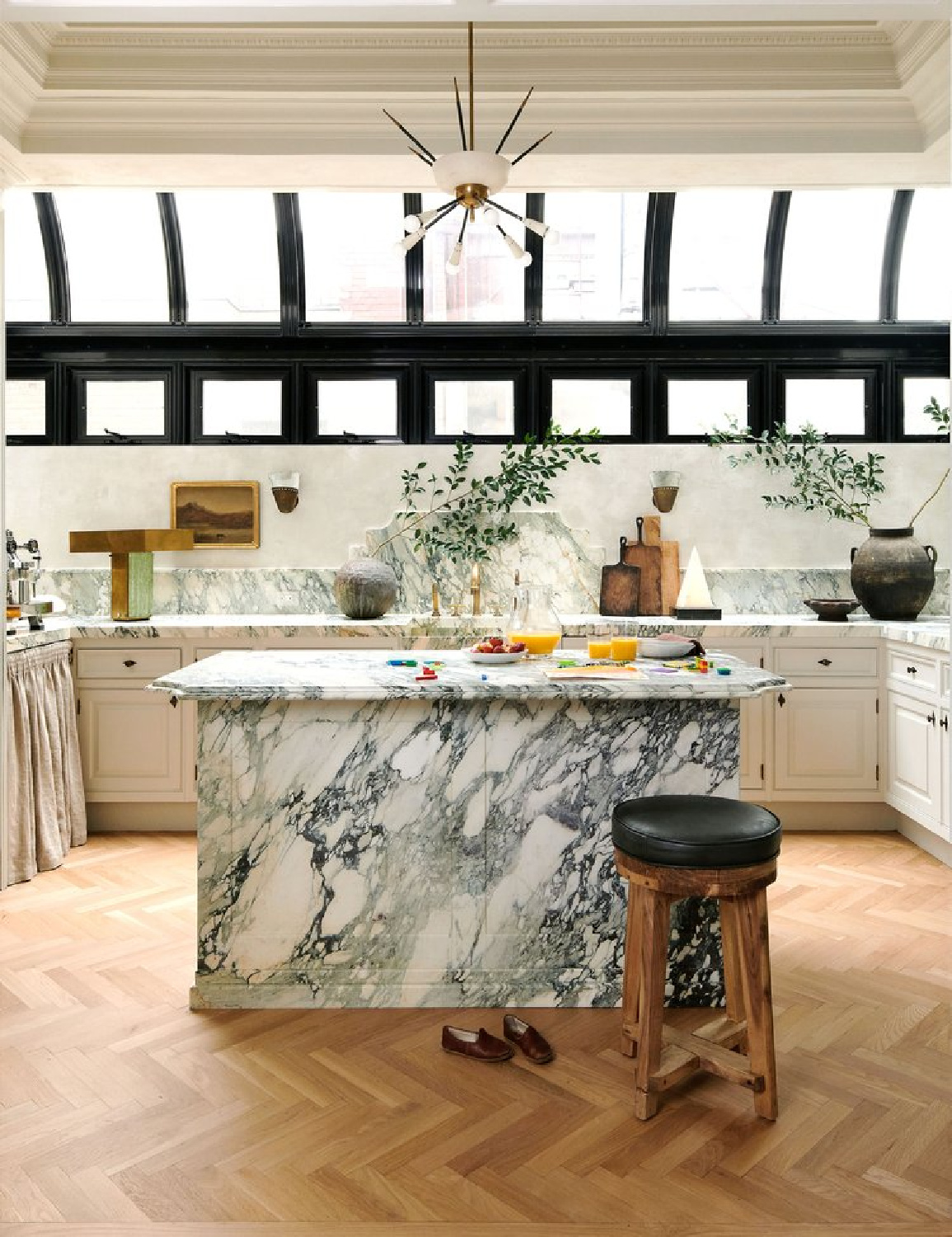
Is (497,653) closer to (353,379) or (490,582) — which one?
(490,582)

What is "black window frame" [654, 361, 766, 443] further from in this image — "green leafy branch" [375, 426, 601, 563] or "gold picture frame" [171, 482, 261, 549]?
"gold picture frame" [171, 482, 261, 549]

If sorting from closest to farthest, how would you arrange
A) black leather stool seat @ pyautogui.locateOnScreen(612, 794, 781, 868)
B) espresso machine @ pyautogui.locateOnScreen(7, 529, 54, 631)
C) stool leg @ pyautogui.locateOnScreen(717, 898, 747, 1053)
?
black leather stool seat @ pyautogui.locateOnScreen(612, 794, 781, 868)
stool leg @ pyautogui.locateOnScreen(717, 898, 747, 1053)
espresso machine @ pyautogui.locateOnScreen(7, 529, 54, 631)

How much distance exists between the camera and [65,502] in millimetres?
5684

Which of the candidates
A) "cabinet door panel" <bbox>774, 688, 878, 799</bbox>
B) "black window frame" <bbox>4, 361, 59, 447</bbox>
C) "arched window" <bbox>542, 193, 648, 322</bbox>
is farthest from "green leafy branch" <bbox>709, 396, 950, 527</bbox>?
"black window frame" <bbox>4, 361, 59, 447</bbox>

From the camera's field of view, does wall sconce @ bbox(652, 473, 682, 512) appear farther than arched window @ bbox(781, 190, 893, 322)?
Yes

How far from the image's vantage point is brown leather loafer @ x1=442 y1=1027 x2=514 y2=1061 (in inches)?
106

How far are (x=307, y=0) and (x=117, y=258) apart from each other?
132 inches

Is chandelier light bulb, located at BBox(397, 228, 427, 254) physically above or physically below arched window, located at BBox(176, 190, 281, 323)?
below

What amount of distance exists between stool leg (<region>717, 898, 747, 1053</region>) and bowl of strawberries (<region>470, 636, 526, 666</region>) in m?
1.00

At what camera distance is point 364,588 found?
5203mm

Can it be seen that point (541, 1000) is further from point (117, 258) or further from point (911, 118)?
point (117, 258)

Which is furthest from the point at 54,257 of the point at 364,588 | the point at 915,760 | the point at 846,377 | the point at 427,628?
the point at 915,760

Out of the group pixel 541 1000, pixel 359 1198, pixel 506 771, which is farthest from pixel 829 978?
pixel 359 1198

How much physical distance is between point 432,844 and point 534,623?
A: 85cm
